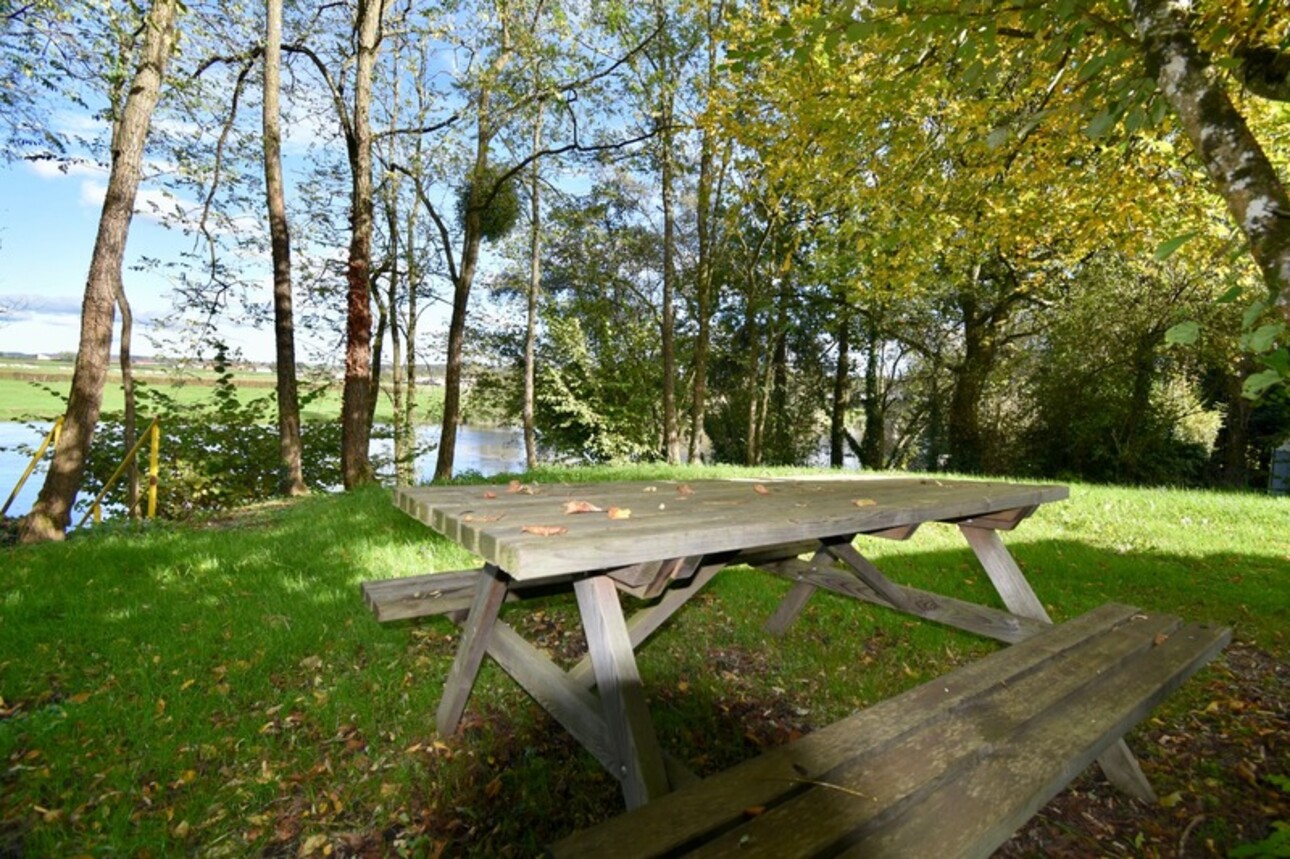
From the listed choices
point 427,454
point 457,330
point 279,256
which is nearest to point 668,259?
point 457,330

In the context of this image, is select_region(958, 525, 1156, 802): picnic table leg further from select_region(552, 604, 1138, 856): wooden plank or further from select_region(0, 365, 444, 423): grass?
select_region(0, 365, 444, 423): grass

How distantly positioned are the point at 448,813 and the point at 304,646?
5.30ft

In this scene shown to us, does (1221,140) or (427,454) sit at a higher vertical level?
(1221,140)

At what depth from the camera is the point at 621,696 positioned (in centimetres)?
157

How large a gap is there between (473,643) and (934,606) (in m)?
2.22

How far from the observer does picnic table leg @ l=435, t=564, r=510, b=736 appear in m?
2.34

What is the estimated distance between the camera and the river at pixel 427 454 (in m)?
9.33

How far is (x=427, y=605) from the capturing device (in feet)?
8.42

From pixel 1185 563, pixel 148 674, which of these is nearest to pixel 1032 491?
pixel 1185 563

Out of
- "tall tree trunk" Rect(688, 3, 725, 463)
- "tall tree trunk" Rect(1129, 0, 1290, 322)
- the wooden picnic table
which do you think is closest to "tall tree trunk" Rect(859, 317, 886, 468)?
"tall tree trunk" Rect(688, 3, 725, 463)

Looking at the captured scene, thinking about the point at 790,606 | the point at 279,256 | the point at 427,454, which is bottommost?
the point at 427,454

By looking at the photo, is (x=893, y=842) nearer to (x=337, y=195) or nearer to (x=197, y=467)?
(x=197, y=467)

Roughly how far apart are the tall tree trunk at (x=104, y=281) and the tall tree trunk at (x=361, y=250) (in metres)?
2.75

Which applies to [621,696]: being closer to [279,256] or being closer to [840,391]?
[279,256]
